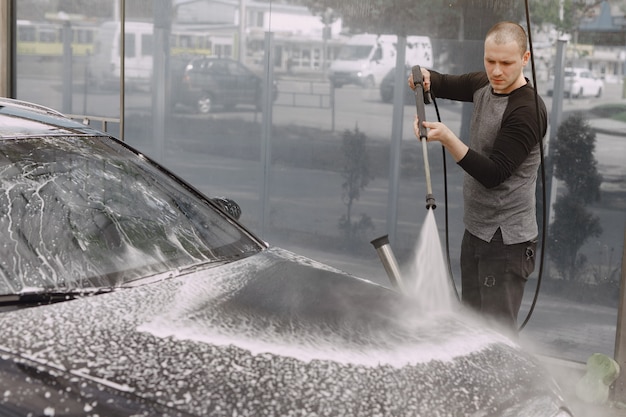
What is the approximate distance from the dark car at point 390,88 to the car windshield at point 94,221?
2.40m

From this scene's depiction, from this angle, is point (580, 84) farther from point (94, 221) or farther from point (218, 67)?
point (94, 221)

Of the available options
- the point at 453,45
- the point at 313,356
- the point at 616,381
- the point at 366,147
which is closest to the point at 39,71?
the point at 366,147

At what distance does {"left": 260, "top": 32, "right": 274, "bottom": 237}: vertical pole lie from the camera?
6520 mm

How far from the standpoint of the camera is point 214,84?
6777 millimetres

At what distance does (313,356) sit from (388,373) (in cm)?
21

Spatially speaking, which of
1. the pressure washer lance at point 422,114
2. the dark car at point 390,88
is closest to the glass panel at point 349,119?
the dark car at point 390,88

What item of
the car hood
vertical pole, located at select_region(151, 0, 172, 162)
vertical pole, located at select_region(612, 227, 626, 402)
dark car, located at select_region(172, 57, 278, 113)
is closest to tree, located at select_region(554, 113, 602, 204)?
vertical pole, located at select_region(612, 227, 626, 402)

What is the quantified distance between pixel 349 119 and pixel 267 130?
63 cm

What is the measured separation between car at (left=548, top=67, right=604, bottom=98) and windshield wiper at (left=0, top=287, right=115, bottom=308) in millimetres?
3366

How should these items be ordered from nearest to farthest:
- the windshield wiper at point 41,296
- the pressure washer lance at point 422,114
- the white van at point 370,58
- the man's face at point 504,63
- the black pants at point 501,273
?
the windshield wiper at point 41,296, the pressure washer lance at point 422,114, the man's face at point 504,63, the black pants at point 501,273, the white van at point 370,58

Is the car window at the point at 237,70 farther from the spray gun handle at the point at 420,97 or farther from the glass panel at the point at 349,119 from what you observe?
the spray gun handle at the point at 420,97

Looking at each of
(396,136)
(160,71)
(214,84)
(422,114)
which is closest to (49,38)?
(160,71)

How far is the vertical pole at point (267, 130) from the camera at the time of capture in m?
6.52

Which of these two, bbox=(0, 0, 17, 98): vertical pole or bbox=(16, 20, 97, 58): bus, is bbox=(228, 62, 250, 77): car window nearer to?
bbox=(16, 20, 97, 58): bus
